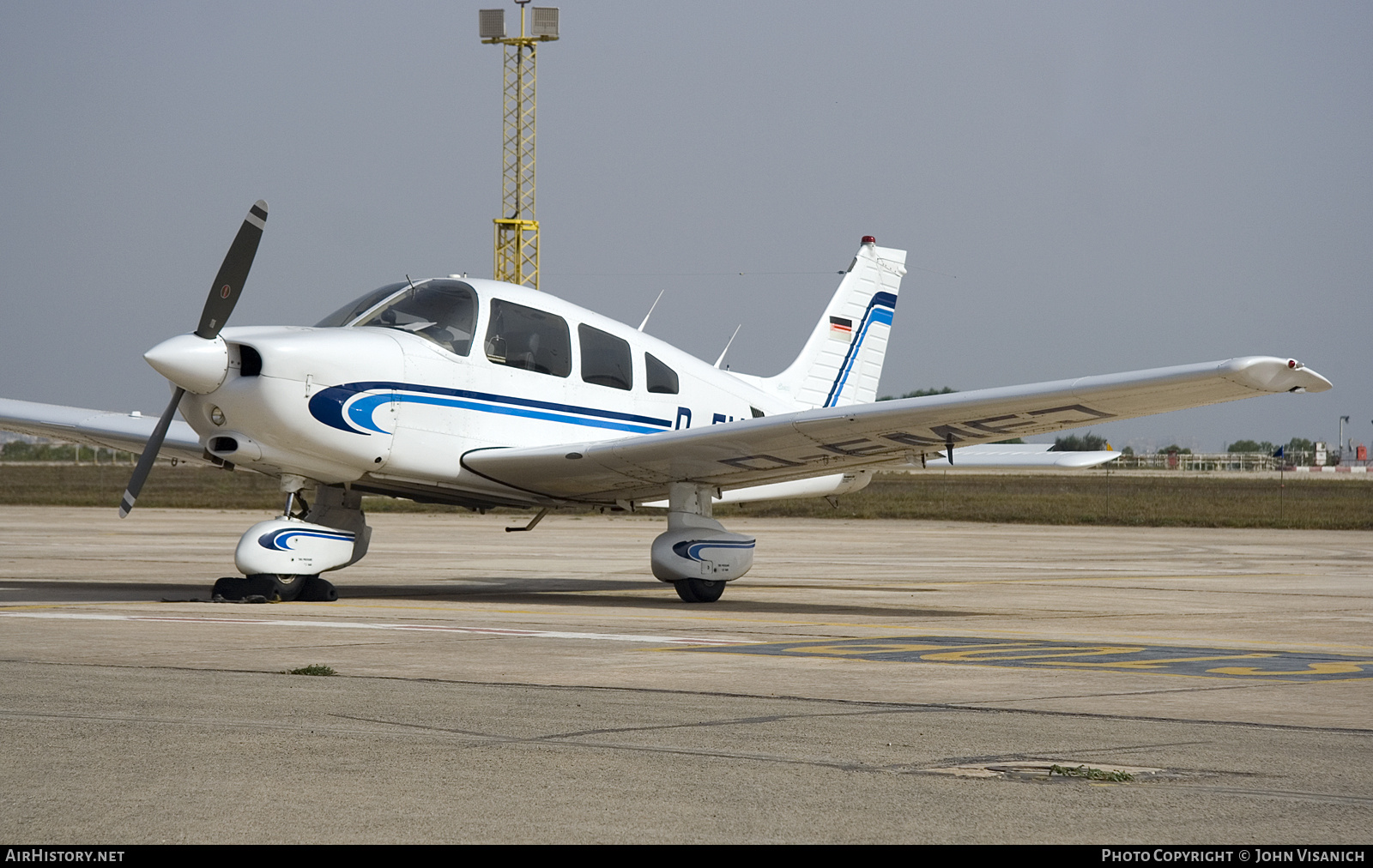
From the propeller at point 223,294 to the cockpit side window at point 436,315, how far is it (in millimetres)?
1275

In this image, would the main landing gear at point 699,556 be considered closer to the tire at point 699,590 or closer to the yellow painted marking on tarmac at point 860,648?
the tire at point 699,590

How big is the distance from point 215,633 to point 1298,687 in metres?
6.58

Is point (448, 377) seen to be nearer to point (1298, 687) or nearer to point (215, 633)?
point (215, 633)

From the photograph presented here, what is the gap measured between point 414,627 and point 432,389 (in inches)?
126

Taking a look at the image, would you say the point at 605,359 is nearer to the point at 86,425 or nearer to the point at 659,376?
the point at 659,376

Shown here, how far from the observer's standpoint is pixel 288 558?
40.6 feet

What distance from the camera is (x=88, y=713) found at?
6.00 m

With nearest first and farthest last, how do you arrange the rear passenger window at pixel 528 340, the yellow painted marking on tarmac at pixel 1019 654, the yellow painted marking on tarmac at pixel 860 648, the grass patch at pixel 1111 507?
1. the yellow painted marking on tarmac at pixel 1019 654
2. the yellow painted marking on tarmac at pixel 860 648
3. the rear passenger window at pixel 528 340
4. the grass patch at pixel 1111 507

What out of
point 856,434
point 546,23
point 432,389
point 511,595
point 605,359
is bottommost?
point 511,595

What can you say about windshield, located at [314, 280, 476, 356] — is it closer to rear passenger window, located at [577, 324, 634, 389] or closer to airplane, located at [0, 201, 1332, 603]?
airplane, located at [0, 201, 1332, 603]

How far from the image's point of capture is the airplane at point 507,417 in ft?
38.6

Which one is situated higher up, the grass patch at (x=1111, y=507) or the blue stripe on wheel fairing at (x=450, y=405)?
the blue stripe on wheel fairing at (x=450, y=405)

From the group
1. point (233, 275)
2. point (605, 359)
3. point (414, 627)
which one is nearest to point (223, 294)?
point (233, 275)

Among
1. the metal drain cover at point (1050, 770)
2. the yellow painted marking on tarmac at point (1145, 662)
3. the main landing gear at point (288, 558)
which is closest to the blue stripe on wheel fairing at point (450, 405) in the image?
the main landing gear at point (288, 558)
